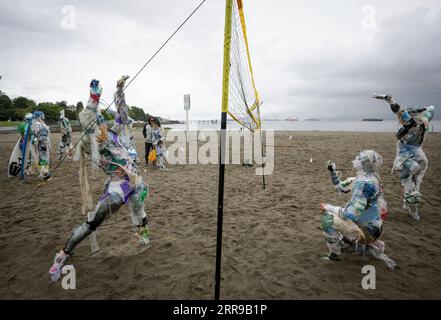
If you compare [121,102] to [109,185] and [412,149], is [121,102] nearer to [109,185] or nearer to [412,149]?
[109,185]

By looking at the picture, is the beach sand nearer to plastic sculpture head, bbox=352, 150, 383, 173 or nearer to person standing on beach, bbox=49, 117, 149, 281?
person standing on beach, bbox=49, 117, 149, 281

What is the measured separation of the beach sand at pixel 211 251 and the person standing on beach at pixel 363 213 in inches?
14.7

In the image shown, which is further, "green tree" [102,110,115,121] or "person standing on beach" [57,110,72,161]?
"person standing on beach" [57,110,72,161]

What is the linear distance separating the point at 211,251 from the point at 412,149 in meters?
4.62

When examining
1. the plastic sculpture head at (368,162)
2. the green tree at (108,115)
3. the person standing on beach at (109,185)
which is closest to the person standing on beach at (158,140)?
the green tree at (108,115)

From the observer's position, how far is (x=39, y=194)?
7148 millimetres

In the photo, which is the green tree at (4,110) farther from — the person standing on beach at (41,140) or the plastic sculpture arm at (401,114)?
the plastic sculpture arm at (401,114)

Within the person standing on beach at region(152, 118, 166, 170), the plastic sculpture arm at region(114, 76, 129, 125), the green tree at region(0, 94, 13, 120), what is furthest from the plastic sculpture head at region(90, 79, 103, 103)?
the green tree at region(0, 94, 13, 120)

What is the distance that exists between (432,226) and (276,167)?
670 cm

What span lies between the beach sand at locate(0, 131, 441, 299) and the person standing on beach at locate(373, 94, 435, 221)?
1.89 feet

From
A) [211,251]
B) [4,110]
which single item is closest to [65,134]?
[211,251]

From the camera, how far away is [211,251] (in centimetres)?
400

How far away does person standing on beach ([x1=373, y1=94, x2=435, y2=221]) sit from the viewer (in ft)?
16.3

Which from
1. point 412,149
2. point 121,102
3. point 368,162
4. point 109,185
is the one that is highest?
point 121,102
